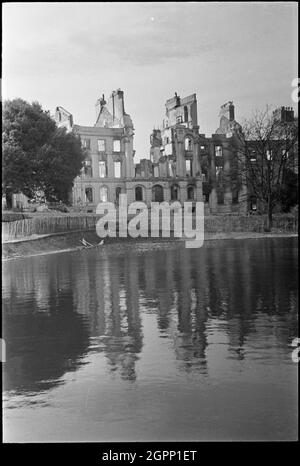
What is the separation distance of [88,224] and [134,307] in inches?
309

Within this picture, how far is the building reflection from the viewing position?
19.3 feet

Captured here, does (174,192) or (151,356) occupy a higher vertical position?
(174,192)

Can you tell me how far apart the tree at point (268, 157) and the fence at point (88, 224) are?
1.61 feet

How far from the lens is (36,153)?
14.5 meters

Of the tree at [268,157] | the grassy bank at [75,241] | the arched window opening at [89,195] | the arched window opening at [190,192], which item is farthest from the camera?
the arched window opening at [89,195]

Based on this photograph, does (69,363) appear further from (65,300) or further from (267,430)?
(65,300)

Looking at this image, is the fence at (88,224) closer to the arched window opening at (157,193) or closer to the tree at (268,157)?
the tree at (268,157)

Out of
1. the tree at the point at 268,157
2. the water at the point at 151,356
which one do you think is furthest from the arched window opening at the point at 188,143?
the water at the point at 151,356

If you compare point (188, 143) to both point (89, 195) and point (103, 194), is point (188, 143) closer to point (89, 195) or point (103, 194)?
point (103, 194)

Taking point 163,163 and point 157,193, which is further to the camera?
point 157,193

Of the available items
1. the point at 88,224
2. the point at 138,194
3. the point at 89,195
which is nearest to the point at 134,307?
the point at 138,194

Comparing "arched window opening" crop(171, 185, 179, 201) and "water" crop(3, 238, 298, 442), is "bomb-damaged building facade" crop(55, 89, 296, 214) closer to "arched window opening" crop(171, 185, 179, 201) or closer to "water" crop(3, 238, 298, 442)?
"arched window opening" crop(171, 185, 179, 201)

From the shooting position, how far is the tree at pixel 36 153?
1191cm

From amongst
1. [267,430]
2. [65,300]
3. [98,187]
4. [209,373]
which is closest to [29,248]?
[98,187]
